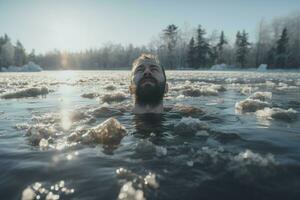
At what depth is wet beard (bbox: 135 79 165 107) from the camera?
7.56m

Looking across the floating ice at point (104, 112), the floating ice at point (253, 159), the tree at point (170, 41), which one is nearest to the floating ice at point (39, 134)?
the floating ice at point (104, 112)

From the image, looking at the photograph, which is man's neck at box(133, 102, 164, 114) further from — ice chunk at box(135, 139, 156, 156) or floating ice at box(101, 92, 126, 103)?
floating ice at box(101, 92, 126, 103)

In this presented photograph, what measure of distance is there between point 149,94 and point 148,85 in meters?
0.31

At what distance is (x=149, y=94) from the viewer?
771 centimetres

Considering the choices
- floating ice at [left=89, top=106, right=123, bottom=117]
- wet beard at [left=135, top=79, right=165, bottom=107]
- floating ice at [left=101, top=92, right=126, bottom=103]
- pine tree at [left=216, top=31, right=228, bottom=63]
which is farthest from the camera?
pine tree at [left=216, top=31, right=228, bottom=63]

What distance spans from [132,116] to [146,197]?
517 cm

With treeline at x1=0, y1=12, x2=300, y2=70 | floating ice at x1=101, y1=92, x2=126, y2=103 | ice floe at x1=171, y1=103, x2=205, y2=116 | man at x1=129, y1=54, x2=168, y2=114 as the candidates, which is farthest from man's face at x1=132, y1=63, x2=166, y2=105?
treeline at x1=0, y1=12, x2=300, y2=70

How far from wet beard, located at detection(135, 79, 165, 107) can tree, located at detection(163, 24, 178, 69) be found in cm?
7504

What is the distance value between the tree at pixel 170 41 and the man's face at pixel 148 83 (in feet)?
246

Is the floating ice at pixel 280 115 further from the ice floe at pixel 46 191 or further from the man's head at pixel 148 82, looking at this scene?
the ice floe at pixel 46 191

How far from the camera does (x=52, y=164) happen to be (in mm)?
4090

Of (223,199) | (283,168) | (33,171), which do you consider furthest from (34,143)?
(283,168)

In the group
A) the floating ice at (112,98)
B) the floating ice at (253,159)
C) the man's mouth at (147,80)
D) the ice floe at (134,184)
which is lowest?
the floating ice at (112,98)

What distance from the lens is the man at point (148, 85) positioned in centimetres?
760
